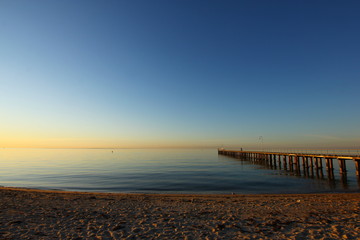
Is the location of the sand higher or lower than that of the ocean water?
higher

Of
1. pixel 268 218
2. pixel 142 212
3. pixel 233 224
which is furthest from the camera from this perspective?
pixel 142 212

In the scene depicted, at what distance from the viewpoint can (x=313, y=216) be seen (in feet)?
30.6

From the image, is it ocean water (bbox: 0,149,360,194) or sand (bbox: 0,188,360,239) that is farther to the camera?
ocean water (bbox: 0,149,360,194)

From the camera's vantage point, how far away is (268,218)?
916 cm

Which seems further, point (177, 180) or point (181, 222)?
point (177, 180)

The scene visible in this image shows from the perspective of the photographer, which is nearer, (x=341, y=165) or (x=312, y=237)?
(x=312, y=237)

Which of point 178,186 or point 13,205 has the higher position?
point 13,205

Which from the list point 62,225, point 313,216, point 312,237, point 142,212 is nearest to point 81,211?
point 62,225

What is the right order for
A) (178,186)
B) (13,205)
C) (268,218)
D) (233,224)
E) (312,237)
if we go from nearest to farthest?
(312,237), (233,224), (268,218), (13,205), (178,186)

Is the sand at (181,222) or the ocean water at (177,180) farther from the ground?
the sand at (181,222)

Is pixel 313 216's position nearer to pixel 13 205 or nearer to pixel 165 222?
pixel 165 222

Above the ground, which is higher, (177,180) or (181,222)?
(181,222)

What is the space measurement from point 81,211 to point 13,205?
455cm

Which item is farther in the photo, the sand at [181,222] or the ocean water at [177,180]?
the ocean water at [177,180]
